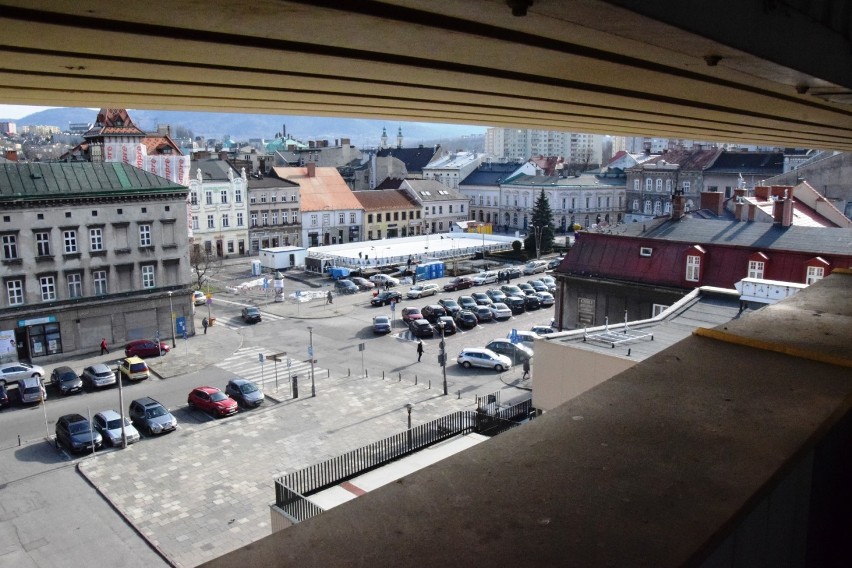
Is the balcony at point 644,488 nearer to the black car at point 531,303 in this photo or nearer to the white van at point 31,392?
the white van at point 31,392

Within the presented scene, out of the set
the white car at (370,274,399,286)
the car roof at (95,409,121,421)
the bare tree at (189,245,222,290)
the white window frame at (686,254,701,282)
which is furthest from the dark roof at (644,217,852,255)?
the bare tree at (189,245,222,290)

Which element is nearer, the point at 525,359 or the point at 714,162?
the point at 525,359

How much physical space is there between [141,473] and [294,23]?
18.6 m

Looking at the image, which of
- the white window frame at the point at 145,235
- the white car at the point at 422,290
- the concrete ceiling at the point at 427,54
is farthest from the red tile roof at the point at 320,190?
the concrete ceiling at the point at 427,54

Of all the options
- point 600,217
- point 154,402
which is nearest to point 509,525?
point 154,402

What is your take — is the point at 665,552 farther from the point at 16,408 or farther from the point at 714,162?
the point at 714,162

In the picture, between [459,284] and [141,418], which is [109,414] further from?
[459,284]

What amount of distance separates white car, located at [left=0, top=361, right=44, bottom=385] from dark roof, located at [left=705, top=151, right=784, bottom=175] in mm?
55285

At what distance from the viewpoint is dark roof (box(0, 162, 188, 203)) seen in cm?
2847

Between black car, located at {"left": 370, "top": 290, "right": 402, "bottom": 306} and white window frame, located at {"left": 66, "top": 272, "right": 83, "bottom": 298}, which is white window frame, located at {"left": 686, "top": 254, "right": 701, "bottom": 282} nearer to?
black car, located at {"left": 370, "top": 290, "right": 402, "bottom": 306}

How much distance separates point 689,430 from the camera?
3.28 metres

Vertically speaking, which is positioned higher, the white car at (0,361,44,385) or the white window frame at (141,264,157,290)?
the white window frame at (141,264,157,290)

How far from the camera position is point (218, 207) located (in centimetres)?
5459

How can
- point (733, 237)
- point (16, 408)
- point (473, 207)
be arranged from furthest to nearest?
point (473, 207), point (733, 237), point (16, 408)
